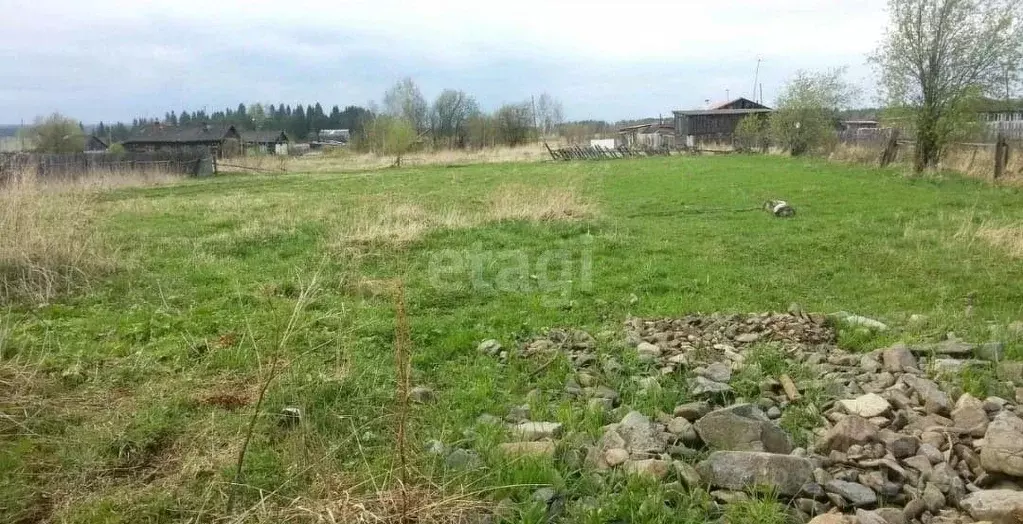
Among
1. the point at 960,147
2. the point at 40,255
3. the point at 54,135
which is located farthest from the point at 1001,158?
the point at 54,135

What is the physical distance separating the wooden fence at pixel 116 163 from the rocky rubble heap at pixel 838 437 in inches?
975

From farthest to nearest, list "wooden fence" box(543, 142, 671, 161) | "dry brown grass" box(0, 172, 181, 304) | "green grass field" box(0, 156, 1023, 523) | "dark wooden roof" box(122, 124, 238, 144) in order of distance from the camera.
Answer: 1. "dark wooden roof" box(122, 124, 238, 144)
2. "wooden fence" box(543, 142, 671, 161)
3. "dry brown grass" box(0, 172, 181, 304)
4. "green grass field" box(0, 156, 1023, 523)

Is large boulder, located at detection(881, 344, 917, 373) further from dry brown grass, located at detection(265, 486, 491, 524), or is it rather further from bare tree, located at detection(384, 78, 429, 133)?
bare tree, located at detection(384, 78, 429, 133)

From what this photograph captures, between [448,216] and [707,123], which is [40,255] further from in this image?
[707,123]

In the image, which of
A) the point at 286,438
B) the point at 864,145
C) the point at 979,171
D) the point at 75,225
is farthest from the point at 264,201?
the point at 864,145

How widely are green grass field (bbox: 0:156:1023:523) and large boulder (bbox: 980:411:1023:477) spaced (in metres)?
1.22

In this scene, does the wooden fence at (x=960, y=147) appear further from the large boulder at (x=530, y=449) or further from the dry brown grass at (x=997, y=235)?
the large boulder at (x=530, y=449)

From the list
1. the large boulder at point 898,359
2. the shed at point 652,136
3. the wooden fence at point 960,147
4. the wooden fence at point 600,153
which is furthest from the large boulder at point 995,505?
the shed at point 652,136

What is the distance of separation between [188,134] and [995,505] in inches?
2531

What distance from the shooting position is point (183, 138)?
57.8 metres

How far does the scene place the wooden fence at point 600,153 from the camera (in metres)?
39.9

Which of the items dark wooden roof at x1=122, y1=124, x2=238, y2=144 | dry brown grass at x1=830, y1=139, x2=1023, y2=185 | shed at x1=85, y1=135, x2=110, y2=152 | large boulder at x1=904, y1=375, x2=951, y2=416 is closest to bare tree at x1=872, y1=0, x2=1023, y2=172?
dry brown grass at x1=830, y1=139, x2=1023, y2=185

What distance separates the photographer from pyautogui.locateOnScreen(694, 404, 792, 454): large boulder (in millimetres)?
3593

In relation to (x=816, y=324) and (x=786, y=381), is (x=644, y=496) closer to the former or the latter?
(x=786, y=381)
